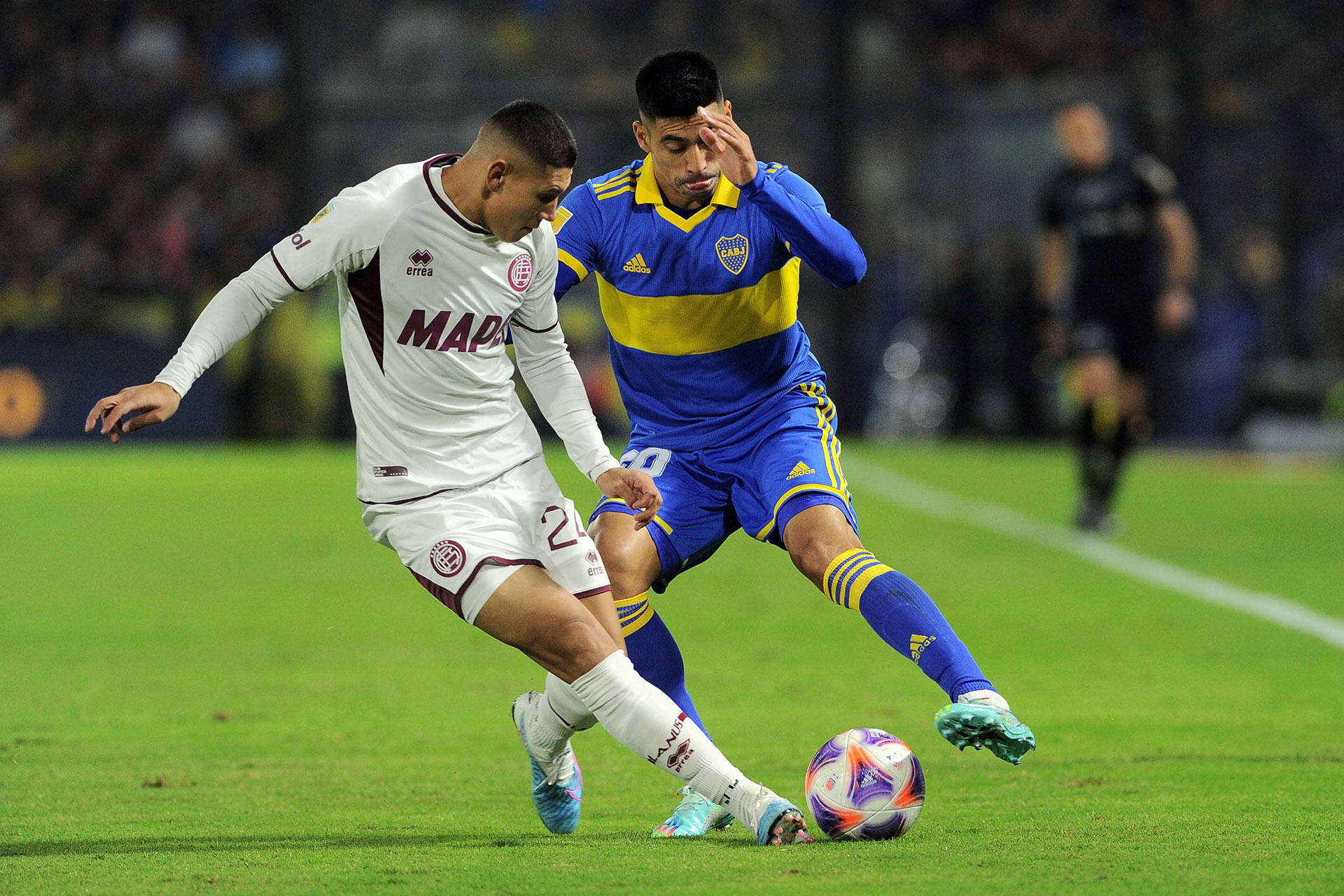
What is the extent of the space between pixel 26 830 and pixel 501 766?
1476 millimetres

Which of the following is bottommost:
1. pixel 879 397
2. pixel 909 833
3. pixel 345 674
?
pixel 879 397

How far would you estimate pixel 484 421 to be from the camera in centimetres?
461

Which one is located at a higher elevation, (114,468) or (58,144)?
(58,144)

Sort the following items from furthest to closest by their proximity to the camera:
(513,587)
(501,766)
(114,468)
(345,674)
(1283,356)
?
1. (1283,356)
2. (114,468)
3. (345,674)
4. (501,766)
5. (513,587)

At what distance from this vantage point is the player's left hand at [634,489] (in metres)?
4.60

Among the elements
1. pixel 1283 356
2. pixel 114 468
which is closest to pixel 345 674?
pixel 114 468

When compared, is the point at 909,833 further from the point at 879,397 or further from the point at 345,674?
the point at 879,397

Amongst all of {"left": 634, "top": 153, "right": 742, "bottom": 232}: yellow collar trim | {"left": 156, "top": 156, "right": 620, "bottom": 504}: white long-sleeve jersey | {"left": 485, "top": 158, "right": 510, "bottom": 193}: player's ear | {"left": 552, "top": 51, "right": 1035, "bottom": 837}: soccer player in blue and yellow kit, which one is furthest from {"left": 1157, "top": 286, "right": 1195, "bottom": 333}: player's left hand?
{"left": 485, "top": 158, "right": 510, "bottom": 193}: player's ear

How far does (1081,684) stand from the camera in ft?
22.8

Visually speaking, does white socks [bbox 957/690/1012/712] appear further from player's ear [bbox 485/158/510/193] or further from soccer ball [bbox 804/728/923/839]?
player's ear [bbox 485/158/510/193]

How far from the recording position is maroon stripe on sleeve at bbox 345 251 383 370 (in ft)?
14.8

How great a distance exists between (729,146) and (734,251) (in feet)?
1.57

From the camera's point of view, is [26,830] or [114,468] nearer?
[26,830]

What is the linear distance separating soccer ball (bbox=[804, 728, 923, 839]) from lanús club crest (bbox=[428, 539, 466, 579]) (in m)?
1.02
